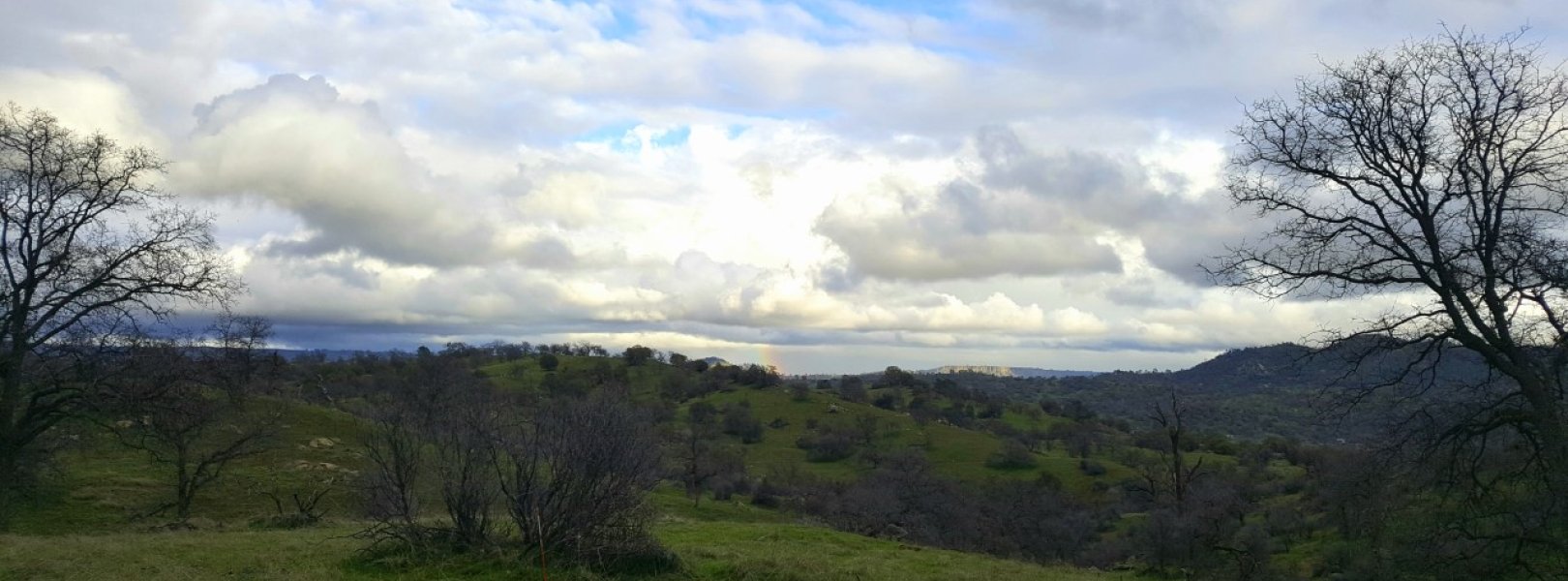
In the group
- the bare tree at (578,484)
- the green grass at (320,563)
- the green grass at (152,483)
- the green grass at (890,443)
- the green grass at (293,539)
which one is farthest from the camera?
the green grass at (890,443)

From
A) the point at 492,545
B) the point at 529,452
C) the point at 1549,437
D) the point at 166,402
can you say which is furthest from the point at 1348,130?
the point at 166,402

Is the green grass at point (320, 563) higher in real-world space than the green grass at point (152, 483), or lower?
higher

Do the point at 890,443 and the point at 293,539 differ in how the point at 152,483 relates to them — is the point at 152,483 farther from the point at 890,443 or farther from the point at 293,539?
the point at 890,443

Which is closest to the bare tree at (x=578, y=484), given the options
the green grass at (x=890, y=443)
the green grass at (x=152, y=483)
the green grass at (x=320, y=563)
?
the green grass at (x=320, y=563)

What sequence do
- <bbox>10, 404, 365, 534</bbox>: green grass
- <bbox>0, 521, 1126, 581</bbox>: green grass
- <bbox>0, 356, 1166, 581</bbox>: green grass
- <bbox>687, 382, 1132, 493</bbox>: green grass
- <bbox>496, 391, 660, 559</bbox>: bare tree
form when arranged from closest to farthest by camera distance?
<bbox>0, 521, 1126, 581</bbox>: green grass < <bbox>0, 356, 1166, 581</bbox>: green grass < <bbox>496, 391, 660, 559</bbox>: bare tree < <bbox>10, 404, 365, 534</bbox>: green grass < <bbox>687, 382, 1132, 493</bbox>: green grass

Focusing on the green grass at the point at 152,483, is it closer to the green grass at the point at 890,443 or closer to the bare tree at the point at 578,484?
the bare tree at the point at 578,484

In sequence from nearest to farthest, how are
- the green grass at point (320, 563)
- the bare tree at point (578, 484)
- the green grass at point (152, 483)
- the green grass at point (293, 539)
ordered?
1. the green grass at point (320, 563)
2. the green grass at point (293, 539)
3. the bare tree at point (578, 484)
4. the green grass at point (152, 483)

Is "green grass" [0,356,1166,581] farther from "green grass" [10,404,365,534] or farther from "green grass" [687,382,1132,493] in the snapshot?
"green grass" [687,382,1132,493]

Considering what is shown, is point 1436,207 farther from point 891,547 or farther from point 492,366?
point 492,366

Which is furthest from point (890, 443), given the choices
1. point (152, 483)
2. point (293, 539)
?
point (293, 539)

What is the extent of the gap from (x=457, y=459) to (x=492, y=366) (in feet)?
463

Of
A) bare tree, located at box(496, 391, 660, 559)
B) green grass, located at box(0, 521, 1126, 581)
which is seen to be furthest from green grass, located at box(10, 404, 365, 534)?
bare tree, located at box(496, 391, 660, 559)

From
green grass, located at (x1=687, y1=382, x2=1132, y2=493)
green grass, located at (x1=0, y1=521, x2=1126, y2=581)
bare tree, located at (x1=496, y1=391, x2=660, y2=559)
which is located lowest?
green grass, located at (x1=687, y1=382, x2=1132, y2=493)

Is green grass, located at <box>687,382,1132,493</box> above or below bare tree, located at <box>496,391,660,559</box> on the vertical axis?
below
